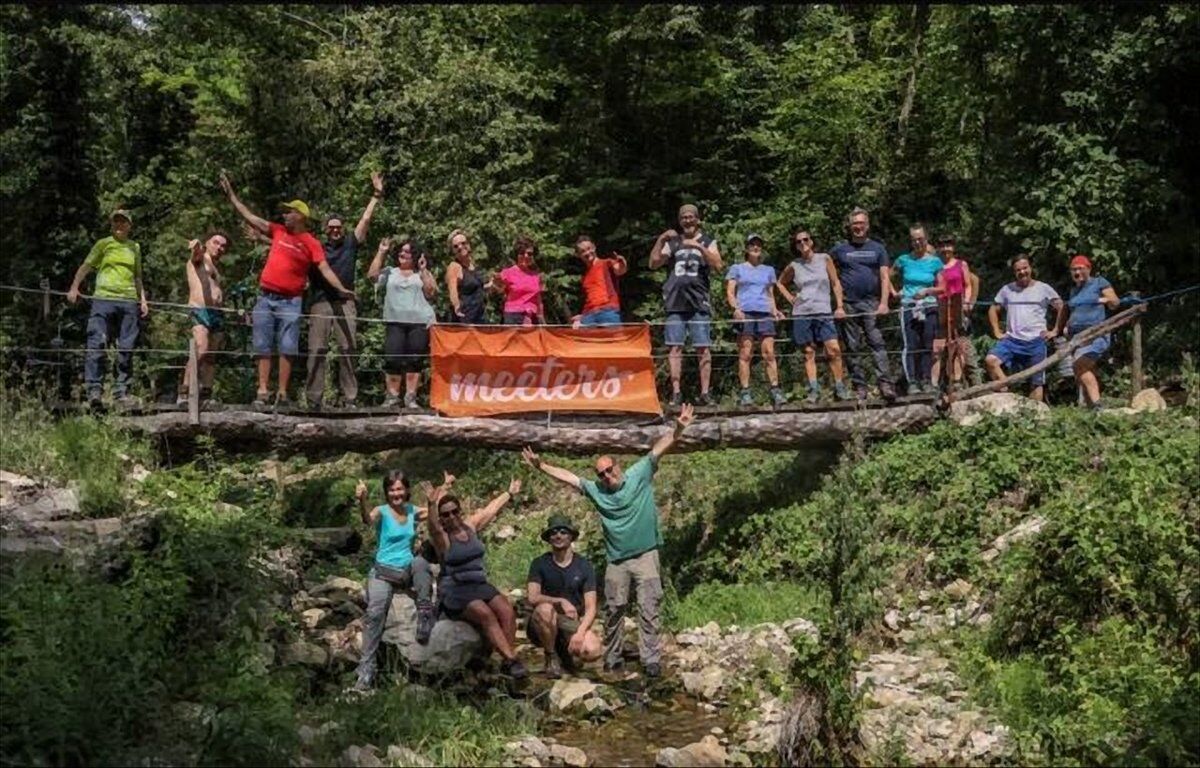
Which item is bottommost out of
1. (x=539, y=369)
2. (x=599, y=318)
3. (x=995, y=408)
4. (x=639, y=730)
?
(x=639, y=730)

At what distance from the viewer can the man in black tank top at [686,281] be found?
1184cm

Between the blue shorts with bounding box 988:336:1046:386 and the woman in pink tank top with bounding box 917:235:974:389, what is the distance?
1.46 ft

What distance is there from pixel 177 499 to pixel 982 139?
48.4 feet

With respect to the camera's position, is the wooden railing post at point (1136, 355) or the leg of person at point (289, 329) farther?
the wooden railing post at point (1136, 355)

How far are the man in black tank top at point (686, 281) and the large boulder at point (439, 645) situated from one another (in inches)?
146

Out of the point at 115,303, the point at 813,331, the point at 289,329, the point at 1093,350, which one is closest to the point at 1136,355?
the point at 1093,350

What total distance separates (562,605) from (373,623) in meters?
1.75

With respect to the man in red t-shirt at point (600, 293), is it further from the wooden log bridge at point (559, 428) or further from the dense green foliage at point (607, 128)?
the dense green foliage at point (607, 128)

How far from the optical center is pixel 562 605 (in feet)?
33.7

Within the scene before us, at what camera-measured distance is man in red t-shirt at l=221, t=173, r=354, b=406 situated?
1182 centimetres

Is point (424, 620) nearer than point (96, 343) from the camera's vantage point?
Yes

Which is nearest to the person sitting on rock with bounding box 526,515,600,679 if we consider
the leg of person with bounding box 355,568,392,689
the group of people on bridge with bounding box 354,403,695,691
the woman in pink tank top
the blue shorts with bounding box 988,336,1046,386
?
the group of people on bridge with bounding box 354,403,695,691

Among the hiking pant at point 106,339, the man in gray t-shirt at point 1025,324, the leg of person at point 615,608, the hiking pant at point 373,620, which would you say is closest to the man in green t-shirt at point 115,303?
the hiking pant at point 106,339

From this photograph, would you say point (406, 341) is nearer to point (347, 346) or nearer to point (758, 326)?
point (347, 346)
